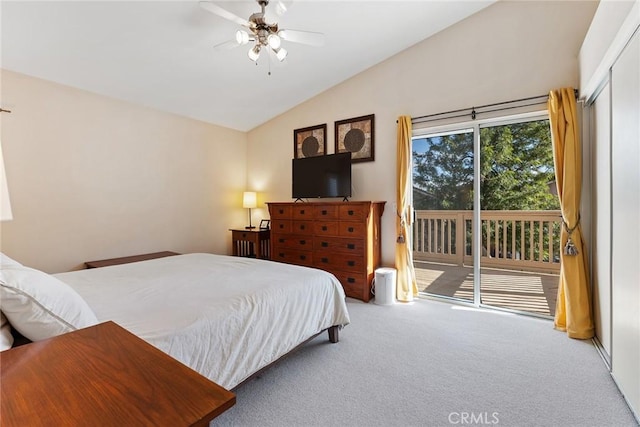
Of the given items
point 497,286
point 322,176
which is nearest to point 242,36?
point 322,176

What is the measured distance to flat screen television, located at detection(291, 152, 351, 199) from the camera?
384cm

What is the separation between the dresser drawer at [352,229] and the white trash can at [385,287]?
50 centimetres

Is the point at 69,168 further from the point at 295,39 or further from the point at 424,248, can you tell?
the point at 424,248

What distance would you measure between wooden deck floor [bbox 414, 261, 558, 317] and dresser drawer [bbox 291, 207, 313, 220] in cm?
153

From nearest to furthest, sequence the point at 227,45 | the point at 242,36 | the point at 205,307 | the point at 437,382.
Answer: the point at 205,307, the point at 437,382, the point at 242,36, the point at 227,45

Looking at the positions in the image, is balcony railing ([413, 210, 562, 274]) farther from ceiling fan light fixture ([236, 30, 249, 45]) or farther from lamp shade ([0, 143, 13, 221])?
lamp shade ([0, 143, 13, 221])

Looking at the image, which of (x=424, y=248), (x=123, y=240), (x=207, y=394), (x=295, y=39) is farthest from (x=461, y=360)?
(x=123, y=240)

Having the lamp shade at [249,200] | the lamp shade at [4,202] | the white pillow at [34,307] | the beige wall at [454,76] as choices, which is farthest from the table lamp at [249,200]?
the lamp shade at [4,202]

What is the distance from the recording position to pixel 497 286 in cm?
347

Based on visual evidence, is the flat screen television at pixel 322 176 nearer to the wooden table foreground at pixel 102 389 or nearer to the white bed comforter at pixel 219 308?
the white bed comforter at pixel 219 308

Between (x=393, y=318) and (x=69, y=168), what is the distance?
150 inches

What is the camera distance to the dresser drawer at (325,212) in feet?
12.0

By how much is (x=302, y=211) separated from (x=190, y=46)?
2.19 m

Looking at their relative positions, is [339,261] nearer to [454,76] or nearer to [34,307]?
[454,76]
